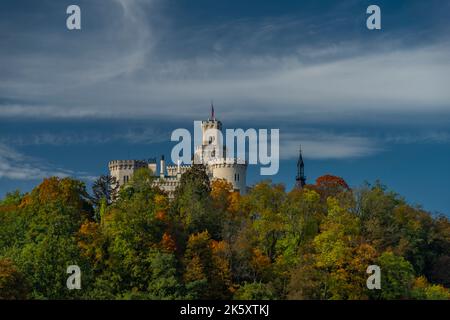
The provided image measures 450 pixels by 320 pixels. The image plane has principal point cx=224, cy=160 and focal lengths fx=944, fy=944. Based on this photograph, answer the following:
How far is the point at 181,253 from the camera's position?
237 feet

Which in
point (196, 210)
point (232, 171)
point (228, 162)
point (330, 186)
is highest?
point (228, 162)

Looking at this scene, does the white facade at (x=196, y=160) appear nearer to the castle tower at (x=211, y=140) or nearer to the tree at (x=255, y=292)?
the castle tower at (x=211, y=140)

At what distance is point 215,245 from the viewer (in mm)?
73125

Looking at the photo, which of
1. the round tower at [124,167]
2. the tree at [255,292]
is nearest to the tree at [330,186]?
the tree at [255,292]

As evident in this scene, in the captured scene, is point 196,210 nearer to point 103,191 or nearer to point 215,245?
point 215,245

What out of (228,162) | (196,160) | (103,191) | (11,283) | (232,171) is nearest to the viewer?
(11,283)

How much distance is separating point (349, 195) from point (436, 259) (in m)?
12.2

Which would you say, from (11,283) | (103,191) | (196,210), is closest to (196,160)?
(103,191)

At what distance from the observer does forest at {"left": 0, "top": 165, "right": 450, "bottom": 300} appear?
66625 mm

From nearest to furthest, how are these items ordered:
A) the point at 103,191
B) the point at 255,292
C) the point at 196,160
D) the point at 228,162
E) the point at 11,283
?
the point at 11,283, the point at 255,292, the point at 103,191, the point at 228,162, the point at 196,160

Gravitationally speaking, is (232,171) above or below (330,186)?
above

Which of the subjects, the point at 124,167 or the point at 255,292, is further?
the point at 124,167

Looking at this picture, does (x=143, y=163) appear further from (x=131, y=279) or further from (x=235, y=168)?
(x=131, y=279)
